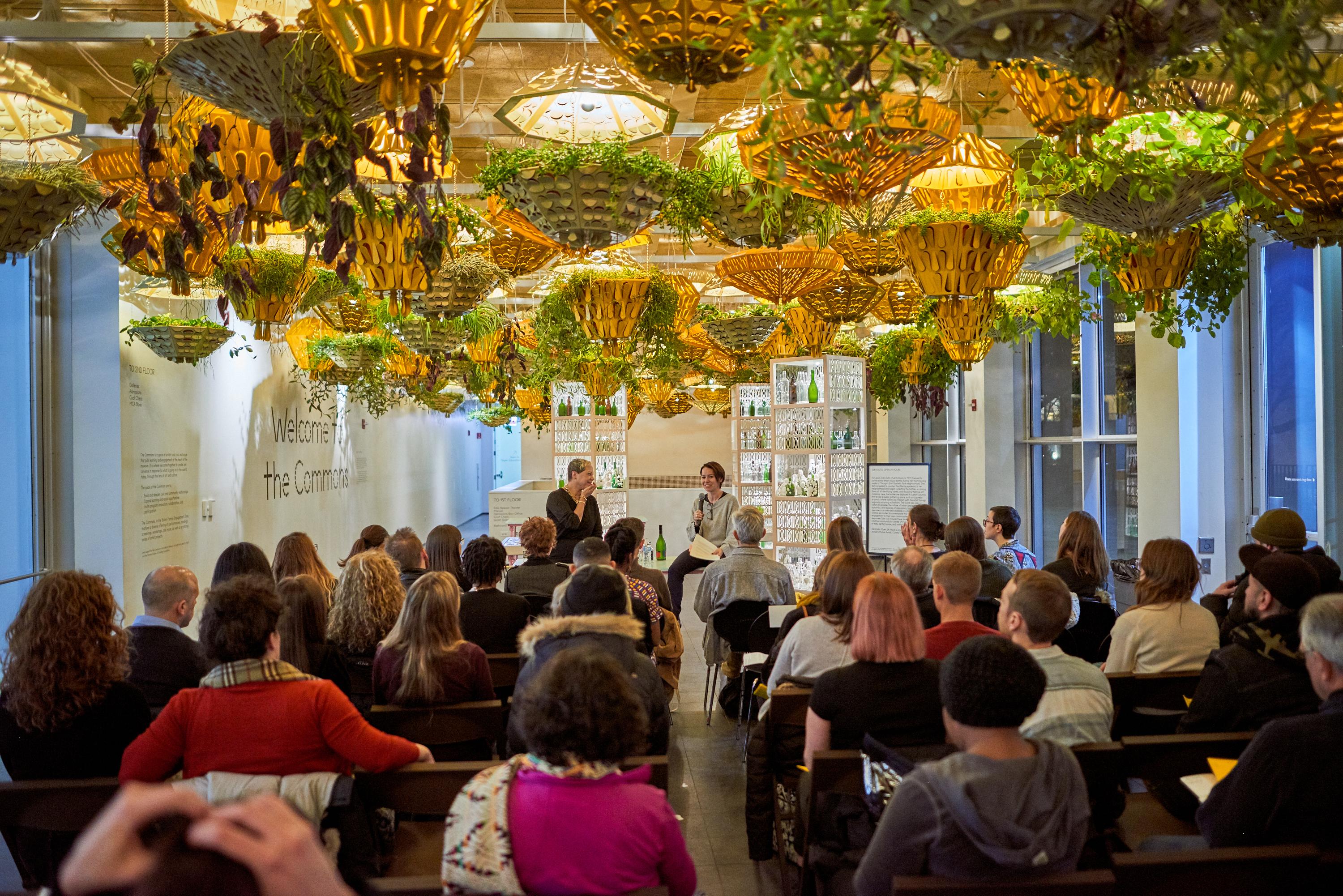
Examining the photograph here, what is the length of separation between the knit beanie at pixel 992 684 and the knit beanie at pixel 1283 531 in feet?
12.4

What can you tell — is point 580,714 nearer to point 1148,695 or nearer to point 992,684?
point 992,684

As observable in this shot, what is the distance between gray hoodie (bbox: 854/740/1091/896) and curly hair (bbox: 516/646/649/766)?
56 cm

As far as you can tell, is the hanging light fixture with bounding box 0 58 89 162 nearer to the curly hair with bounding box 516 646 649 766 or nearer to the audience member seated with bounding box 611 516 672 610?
the curly hair with bounding box 516 646 649 766

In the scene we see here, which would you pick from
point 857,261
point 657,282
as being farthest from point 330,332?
point 857,261

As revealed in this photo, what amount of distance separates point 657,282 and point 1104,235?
296 cm

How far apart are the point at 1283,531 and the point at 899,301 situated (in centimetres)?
368

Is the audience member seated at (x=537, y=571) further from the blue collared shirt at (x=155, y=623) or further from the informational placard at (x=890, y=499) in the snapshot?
the informational placard at (x=890, y=499)

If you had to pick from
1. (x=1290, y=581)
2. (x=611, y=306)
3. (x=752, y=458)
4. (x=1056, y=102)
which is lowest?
(x=1290, y=581)

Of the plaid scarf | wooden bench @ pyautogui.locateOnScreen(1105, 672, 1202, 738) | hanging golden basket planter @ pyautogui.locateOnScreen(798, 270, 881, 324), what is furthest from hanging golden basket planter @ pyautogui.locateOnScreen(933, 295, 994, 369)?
the plaid scarf

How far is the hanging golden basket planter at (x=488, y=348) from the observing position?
915 centimetres

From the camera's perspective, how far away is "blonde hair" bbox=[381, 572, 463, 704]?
3.75m

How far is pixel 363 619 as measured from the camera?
175 inches

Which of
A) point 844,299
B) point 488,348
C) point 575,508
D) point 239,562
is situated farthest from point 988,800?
point 488,348

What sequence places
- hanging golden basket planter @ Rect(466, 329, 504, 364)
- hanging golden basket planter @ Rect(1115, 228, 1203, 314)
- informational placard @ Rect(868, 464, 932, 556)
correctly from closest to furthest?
hanging golden basket planter @ Rect(1115, 228, 1203, 314), hanging golden basket planter @ Rect(466, 329, 504, 364), informational placard @ Rect(868, 464, 932, 556)
